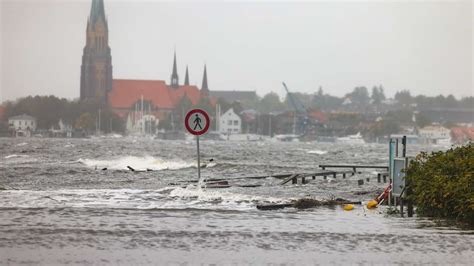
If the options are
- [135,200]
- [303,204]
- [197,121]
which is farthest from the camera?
[135,200]

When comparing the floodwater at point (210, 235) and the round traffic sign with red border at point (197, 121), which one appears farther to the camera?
the round traffic sign with red border at point (197, 121)

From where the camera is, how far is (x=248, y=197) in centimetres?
2394

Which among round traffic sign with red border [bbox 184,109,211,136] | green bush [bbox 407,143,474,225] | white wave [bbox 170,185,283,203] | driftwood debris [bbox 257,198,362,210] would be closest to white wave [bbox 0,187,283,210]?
white wave [bbox 170,185,283,203]

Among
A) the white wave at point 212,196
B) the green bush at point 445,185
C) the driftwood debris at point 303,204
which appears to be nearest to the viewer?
the green bush at point 445,185

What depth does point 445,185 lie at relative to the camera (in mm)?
16859

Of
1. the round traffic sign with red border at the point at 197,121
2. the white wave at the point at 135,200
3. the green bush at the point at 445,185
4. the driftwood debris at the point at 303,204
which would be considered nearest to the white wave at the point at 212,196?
the white wave at the point at 135,200

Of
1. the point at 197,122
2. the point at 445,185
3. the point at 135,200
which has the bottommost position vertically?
the point at 135,200

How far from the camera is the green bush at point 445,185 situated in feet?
53.3

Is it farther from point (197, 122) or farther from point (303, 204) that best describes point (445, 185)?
point (197, 122)

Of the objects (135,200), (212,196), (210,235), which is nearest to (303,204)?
(212,196)

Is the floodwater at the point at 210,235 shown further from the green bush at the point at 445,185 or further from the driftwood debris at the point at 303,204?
the green bush at the point at 445,185

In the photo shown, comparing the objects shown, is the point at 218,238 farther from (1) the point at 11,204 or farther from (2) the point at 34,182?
(2) the point at 34,182

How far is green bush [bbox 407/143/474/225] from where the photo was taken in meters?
16.2

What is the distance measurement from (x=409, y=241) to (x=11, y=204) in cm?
1083
